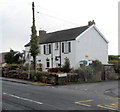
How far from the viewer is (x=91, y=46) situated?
34469 millimetres

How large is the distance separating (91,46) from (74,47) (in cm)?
371

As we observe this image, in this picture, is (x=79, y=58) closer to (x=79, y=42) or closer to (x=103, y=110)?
(x=79, y=42)

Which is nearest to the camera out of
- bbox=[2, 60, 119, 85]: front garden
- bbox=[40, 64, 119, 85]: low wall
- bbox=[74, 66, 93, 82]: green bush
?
bbox=[40, 64, 119, 85]: low wall

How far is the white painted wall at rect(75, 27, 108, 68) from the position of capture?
32.6 meters

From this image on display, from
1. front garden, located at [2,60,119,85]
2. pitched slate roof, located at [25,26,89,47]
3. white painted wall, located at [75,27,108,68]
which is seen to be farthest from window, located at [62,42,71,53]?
front garden, located at [2,60,119,85]

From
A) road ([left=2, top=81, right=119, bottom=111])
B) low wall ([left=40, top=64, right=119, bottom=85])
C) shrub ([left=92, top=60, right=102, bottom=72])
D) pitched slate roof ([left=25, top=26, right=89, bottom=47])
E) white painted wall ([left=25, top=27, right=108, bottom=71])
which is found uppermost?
pitched slate roof ([left=25, top=26, right=89, bottom=47])

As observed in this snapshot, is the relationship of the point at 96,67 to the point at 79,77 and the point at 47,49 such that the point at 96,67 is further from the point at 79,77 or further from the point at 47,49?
the point at 47,49

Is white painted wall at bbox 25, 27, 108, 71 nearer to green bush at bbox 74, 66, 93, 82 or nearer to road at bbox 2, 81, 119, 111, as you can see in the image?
green bush at bbox 74, 66, 93, 82

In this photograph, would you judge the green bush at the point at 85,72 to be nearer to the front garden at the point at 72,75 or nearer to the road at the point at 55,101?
the front garden at the point at 72,75

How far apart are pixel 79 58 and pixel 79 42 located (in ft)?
8.00

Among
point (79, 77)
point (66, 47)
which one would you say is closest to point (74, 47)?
point (66, 47)

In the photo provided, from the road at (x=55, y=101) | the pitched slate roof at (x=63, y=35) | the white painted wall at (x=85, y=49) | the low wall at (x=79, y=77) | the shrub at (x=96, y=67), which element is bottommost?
the road at (x=55, y=101)

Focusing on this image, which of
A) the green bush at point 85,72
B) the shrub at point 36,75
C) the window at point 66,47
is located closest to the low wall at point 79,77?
the green bush at point 85,72

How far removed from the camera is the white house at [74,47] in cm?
3253
